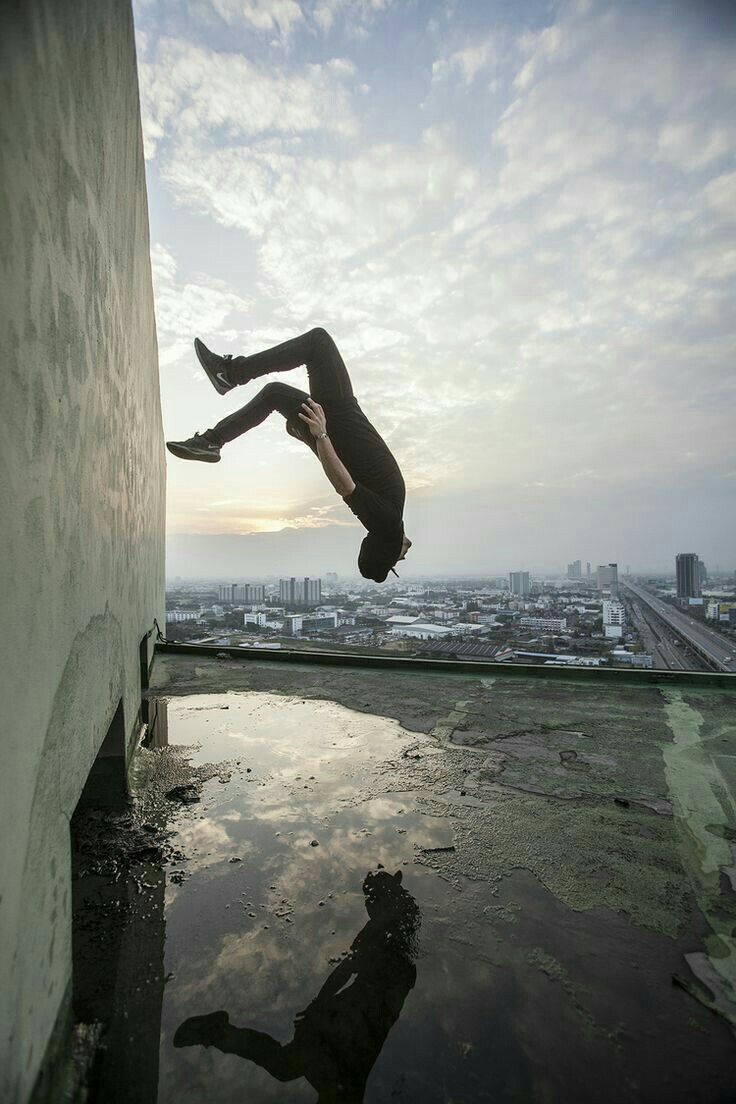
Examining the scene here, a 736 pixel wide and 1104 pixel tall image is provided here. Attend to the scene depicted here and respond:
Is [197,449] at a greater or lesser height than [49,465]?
greater

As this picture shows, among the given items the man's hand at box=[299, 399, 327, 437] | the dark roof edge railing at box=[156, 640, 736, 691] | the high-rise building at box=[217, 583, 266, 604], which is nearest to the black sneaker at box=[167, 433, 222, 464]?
the man's hand at box=[299, 399, 327, 437]

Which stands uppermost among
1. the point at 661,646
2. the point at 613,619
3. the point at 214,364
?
the point at 214,364

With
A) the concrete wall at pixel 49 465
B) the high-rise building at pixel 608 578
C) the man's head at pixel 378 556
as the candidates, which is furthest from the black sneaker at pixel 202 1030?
the high-rise building at pixel 608 578

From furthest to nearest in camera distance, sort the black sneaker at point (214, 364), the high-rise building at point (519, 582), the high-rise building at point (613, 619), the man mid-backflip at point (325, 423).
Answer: the high-rise building at point (519, 582), the high-rise building at point (613, 619), the black sneaker at point (214, 364), the man mid-backflip at point (325, 423)

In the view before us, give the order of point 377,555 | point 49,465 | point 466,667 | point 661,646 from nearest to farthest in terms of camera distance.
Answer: point 49,465 → point 377,555 → point 466,667 → point 661,646

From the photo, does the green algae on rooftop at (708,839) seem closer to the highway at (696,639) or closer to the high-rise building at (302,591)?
the highway at (696,639)

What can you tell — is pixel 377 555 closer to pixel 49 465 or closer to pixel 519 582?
pixel 49 465

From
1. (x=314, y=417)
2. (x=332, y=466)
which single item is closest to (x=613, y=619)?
(x=332, y=466)

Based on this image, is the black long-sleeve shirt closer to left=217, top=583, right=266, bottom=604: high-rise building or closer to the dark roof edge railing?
the dark roof edge railing
